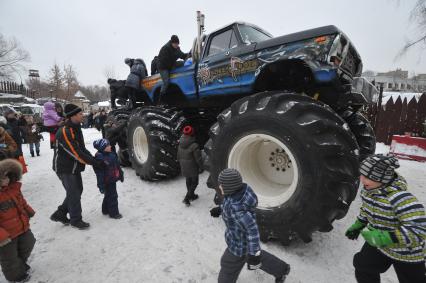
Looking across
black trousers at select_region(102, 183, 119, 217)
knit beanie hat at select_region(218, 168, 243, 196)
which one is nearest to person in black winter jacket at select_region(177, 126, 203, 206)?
black trousers at select_region(102, 183, 119, 217)

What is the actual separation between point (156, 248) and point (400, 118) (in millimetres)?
10901

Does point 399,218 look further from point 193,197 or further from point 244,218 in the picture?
point 193,197

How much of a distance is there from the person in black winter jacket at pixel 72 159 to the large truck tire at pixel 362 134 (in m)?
4.35

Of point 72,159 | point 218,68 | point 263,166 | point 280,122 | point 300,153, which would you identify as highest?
point 218,68

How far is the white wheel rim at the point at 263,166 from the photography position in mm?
2965

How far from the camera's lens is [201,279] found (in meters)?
2.36

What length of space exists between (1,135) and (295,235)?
189 inches

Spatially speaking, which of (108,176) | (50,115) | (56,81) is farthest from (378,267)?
(56,81)

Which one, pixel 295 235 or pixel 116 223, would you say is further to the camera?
pixel 116 223

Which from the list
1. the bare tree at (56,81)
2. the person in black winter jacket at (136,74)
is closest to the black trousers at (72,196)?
the person in black winter jacket at (136,74)

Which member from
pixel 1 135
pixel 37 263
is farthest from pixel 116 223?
pixel 1 135

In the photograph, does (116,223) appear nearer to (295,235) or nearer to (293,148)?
(295,235)

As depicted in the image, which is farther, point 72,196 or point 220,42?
point 220,42

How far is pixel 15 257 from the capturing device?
2.40m
